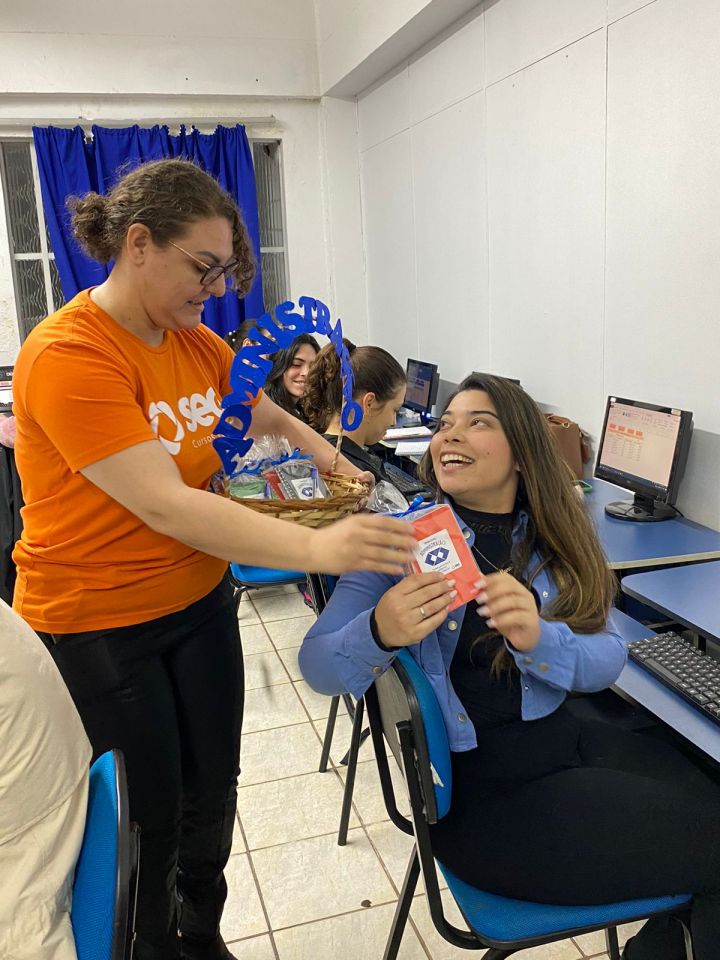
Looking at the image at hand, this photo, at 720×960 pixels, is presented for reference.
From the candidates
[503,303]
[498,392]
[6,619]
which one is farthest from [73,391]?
[503,303]

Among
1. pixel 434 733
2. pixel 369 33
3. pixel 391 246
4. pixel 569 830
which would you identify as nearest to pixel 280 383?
pixel 391 246

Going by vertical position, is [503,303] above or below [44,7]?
below

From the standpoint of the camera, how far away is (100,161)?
5352mm

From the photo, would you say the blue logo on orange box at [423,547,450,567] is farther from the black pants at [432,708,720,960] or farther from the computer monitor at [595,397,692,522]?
the computer monitor at [595,397,692,522]

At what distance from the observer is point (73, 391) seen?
1.25 m

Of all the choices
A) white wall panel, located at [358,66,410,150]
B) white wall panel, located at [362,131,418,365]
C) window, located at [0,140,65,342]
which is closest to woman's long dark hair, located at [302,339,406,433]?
white wall panel, located at [362,131,418,365]

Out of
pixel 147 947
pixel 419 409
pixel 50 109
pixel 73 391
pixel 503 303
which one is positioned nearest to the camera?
pixel 73 391


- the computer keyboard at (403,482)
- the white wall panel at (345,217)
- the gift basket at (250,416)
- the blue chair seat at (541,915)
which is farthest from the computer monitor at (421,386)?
the blue chair seat at (541,915)

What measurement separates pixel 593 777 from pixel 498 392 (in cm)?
74

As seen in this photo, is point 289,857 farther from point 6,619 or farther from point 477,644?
point 6,619

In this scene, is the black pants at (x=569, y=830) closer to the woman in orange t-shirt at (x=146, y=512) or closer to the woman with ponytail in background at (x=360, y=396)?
the woman in orange t-shirt at (x=146, y=512)

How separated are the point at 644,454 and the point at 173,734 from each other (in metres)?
1.95

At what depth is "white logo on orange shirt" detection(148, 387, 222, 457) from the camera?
55.1 inches

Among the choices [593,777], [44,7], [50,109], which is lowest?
[593,777]
